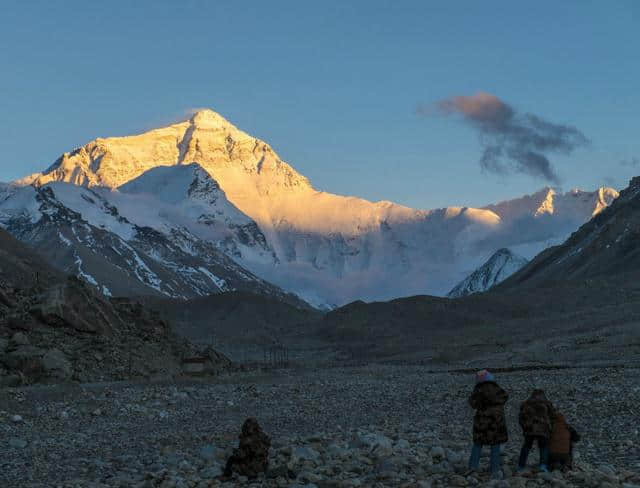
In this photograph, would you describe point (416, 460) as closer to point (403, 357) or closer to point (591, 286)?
point (403, 357)

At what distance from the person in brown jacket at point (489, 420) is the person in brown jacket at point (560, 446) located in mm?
773

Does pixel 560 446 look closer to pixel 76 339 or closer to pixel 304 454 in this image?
pixel 304 454

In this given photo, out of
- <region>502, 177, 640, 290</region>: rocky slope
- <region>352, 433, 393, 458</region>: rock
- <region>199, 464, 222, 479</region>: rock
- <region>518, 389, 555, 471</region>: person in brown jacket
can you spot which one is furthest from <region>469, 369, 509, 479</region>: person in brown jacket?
<region>502, 177, 640, 290</region>: rocky slope

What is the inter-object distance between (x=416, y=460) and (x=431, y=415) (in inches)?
356

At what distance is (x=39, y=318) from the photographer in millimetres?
46469

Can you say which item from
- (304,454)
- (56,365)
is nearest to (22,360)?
(56,365)

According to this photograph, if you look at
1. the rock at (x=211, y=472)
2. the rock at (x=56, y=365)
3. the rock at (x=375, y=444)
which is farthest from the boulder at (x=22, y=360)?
the rock at (x=211, y=472)

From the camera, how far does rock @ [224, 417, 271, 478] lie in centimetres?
1789

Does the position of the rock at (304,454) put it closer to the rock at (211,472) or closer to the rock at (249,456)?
the rock at (249,456)

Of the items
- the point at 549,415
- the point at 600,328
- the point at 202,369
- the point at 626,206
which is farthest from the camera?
the point at 626,206

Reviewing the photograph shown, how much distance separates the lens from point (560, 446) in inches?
648

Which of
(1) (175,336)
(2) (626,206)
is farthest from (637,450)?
(2) (626,206)

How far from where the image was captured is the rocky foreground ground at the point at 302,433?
17516 mm

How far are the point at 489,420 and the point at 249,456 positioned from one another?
14.4 ft
